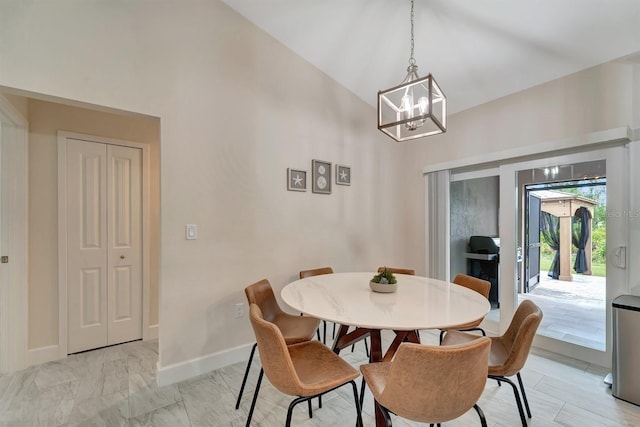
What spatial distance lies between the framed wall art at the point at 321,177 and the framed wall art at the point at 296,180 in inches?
4.3

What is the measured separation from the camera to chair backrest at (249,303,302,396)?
50.3 inches

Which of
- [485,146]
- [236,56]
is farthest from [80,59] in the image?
[485,146]

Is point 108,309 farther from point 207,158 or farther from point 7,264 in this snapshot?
point 207,158

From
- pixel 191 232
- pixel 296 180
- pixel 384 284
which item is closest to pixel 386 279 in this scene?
pixel 384 284

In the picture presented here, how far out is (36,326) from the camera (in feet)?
8.03

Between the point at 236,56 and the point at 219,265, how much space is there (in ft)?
6.21

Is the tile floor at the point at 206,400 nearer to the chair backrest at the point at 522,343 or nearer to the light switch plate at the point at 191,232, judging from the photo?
the chair backrest at the point at 522,343

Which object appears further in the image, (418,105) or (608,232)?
(608,232)

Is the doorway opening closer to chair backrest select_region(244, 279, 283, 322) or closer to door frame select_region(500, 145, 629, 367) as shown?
door frame select_region(500, 145, 629, 367)

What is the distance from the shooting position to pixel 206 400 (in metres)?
1.99

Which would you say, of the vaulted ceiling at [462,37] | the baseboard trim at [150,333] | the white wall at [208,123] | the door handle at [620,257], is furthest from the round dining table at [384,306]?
the vaulted ceiling at [462,37]

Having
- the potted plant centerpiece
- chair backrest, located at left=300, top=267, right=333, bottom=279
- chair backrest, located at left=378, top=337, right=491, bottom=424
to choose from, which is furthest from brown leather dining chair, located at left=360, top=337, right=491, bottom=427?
chair backrest, located at left=300, top=267, right=333, bottom=279

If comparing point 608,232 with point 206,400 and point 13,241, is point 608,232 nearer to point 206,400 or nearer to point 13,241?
point 206,400

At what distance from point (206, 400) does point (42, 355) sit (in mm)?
1671
